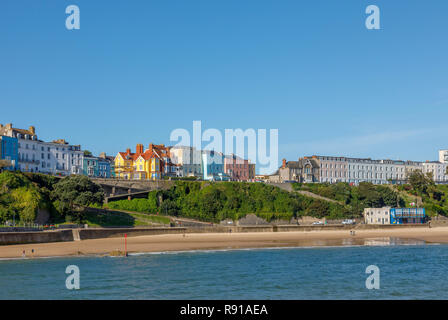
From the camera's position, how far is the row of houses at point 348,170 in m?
113

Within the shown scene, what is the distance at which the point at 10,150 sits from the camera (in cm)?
7475

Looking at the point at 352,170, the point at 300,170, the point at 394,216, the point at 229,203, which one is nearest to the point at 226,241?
the point at 229,203

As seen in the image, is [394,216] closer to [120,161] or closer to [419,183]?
[419,183]

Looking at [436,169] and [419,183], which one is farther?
[436,169]

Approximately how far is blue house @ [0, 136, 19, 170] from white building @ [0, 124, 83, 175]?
1264 millimetres

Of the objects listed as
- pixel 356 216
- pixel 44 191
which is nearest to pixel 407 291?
pixel 44 191

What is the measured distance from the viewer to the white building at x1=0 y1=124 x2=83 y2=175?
78.1 m

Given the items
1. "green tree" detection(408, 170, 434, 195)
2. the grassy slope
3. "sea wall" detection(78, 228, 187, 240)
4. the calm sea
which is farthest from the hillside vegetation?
the calm sea

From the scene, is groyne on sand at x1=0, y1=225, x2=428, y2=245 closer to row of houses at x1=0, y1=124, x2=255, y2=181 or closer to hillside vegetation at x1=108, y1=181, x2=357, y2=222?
hillside vegetation at x1=108, y1=181, x2=357, y2=222

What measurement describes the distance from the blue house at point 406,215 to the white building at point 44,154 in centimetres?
5624

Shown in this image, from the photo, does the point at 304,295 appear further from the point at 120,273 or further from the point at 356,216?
the point at 356,216

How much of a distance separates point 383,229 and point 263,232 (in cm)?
1936

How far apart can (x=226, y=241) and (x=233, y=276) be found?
23265 mm

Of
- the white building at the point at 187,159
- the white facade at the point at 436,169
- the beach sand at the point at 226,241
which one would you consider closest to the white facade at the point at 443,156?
the white facade at the point at 436,169
